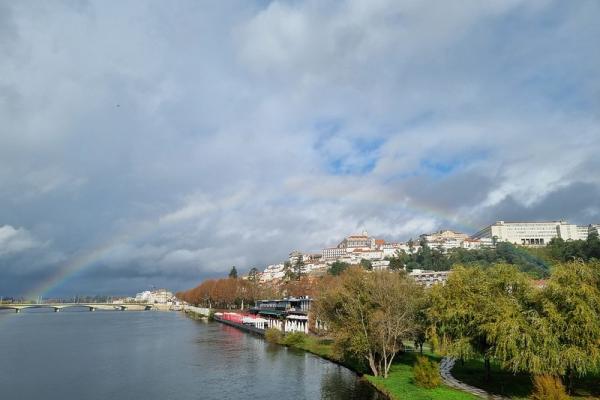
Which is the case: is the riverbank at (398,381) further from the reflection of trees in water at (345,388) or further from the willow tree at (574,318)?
the willow tree at (574,318)

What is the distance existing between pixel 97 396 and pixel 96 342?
51436 millimetres

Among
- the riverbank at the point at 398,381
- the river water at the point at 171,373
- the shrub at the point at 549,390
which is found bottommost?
the river water at the point at 171,373

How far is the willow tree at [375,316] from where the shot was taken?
141 ft

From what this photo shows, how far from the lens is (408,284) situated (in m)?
49.9

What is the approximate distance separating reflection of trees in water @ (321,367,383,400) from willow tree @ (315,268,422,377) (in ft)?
7.95

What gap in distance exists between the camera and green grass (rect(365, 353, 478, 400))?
110 feet

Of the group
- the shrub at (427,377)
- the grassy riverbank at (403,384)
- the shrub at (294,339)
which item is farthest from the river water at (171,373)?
the shrub at (427,377)

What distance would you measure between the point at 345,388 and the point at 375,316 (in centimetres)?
721

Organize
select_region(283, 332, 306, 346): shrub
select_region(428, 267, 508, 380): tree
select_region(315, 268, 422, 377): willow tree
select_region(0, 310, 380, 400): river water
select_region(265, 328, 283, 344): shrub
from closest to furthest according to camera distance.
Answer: select_region(428, 267, 508, 380): tree, select_region(0, 310, 380, 400): river water, select_region(315, 268, 422, 377): willow tree, select_region(283, 332, 306, 346): shrub, select_region(265, 328, 283, 344): shrub

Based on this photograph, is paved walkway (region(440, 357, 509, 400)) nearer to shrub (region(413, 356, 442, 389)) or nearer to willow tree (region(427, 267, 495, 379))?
shrub (region(413, 356, 442, 389))

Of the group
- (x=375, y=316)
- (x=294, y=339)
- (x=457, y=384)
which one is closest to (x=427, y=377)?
(x=457, y=384)

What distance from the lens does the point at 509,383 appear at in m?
36.9

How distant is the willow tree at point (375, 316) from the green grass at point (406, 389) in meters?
1.28

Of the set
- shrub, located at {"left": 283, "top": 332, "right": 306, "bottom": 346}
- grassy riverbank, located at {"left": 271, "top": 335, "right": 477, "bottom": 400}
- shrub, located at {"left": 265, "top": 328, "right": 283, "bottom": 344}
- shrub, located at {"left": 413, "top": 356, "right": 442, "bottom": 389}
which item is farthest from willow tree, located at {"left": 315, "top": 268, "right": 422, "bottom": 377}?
shrub, located at {"left": 265, "top": 328, "right": 283, "bottom": 344}
